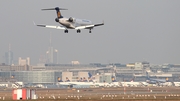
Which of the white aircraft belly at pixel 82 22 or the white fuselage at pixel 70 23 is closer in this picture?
the white fuselage at pixel 70 23

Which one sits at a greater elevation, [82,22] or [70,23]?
→ [82,22]

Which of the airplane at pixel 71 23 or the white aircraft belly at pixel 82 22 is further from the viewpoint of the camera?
the white aircraft belly at pixel 82 22

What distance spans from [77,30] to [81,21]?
4523mm

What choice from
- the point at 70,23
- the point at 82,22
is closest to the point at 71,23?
the point at 70,23

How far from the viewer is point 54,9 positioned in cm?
13762

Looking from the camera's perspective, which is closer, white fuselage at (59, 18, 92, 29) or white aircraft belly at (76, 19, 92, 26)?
white fuselage at (59, 18, 92, 29)

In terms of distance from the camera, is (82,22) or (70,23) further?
(82,22)

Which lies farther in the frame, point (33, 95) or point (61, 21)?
point (61, 21)

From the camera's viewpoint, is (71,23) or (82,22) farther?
(82,22)

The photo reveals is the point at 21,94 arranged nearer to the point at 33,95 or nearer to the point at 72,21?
the point at 33,95

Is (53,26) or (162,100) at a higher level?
(53,26)

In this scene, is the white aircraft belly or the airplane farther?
the white aircraft belly

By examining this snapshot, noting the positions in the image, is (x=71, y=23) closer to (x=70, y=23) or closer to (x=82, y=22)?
(x=70, y=23)

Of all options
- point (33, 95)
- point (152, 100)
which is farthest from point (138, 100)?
point (33, 95)
